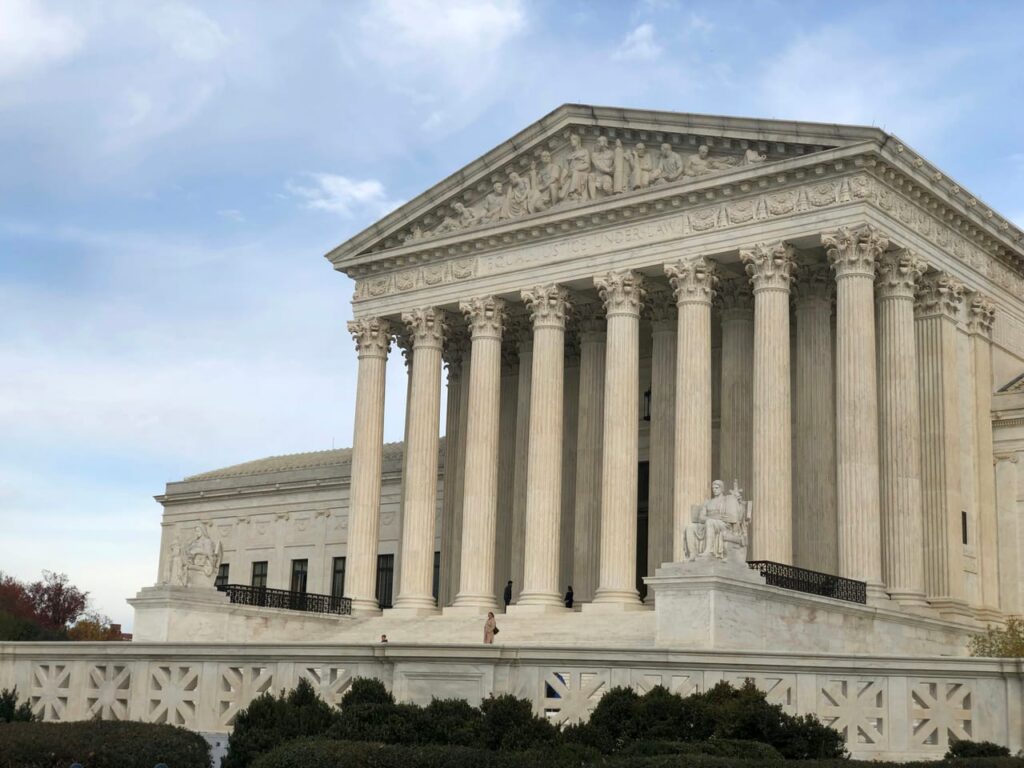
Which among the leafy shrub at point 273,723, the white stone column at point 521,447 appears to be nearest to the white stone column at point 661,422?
the white stone column at point 521,447

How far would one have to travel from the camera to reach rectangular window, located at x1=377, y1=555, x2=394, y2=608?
6462cm

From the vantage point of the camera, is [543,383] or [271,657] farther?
[543,383]

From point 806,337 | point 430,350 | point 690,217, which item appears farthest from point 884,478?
point 430,350

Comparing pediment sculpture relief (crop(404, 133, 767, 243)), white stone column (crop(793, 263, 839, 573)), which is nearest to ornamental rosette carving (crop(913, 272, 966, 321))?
white stone column (crop(793, 263, 839, 573))

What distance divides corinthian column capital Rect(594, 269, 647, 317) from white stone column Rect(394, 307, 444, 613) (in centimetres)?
793

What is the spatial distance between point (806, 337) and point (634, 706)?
1184 inches

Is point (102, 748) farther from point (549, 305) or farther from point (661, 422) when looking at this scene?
point (661, 422)

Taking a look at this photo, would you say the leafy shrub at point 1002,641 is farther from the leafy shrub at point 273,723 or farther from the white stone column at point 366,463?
the leafy shrub at point 273,723

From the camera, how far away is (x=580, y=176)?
4872cm

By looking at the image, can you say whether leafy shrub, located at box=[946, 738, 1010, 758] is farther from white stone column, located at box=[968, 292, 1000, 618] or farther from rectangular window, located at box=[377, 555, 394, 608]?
rectangular window, located at box=[377, 555, 394, 608]

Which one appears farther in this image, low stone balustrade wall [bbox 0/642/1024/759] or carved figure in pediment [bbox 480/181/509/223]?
carved figure in pediment [bbox 480/181/509/223]

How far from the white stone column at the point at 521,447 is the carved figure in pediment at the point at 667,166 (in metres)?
8.99

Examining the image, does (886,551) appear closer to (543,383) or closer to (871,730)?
(543,383)

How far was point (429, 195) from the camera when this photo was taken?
52.5 m
